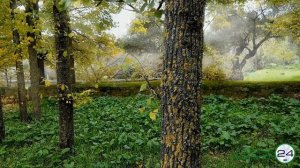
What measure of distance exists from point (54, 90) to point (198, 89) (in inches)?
792

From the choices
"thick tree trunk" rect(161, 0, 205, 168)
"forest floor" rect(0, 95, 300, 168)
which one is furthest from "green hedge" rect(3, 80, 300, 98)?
"thick tree trunk" rect(161, 0, 205, 168)

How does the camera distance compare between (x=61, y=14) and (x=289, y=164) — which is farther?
(x=61, y=14)

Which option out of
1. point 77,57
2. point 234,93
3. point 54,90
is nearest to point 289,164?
point 234,93

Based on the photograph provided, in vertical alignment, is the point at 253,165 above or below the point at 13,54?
below

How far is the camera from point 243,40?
39.6 meters

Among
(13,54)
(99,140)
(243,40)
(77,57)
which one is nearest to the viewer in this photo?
(99,140)

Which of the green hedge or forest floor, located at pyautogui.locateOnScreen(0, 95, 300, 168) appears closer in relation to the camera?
forest floor, located at pyautogui.locateOnScreen(0, 95, 300, 168)

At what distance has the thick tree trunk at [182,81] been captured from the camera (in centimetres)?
257

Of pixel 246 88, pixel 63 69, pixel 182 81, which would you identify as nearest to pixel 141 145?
pixel 63 69

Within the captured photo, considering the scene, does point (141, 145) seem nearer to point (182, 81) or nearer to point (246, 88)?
point (182, 81)

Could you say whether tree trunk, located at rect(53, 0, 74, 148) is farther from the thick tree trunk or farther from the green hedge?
the green hedge

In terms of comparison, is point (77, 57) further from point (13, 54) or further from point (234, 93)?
point (234, 93)

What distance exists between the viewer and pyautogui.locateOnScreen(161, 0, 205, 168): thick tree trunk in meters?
2.57

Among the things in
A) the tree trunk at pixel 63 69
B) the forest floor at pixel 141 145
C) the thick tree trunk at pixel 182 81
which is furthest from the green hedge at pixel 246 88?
the thick tree trunk at pixel 182 81
